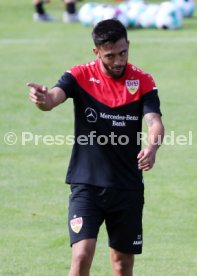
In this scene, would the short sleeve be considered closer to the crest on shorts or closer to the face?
the face

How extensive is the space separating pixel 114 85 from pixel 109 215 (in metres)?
1.00

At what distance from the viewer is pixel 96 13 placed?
22266 millimetres

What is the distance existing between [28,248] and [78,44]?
11.5m

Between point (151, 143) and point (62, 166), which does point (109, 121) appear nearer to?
point (151, 143)

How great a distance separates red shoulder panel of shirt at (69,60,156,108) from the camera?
7410mm

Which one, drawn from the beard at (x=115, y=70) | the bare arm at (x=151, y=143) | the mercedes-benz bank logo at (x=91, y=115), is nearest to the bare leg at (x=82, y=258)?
the bare arm at (x=151, y=143)

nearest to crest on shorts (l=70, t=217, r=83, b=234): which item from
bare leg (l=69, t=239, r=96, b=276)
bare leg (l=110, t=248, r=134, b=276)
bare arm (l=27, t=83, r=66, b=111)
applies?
bare leg (l=69, t=239, r=96, b=276)

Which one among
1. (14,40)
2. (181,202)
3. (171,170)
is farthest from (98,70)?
(14,40)

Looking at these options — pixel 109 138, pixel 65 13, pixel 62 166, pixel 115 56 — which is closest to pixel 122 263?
pixel 109 138

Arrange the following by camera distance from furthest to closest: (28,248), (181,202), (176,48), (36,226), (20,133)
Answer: (176,48) → (20,133) → (181,202) → (36,226) → (28,248)

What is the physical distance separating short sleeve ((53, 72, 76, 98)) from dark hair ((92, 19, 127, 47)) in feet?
1.12

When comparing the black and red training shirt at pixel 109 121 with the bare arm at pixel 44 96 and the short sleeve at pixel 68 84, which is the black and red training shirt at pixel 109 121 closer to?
the short sleeve at pixel 68 84

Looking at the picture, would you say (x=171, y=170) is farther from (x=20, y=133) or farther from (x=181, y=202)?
(x=20, y=133)

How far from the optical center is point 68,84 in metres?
7.45
